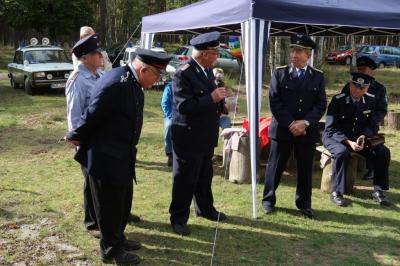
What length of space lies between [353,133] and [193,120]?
251 cm

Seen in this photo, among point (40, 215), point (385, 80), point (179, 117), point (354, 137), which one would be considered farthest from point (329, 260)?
point (385, 80)

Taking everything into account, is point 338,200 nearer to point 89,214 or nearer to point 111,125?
point 89,214

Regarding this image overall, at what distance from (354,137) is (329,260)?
7.30 ft

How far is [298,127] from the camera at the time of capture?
16.3ft

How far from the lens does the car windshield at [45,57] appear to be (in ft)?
51.5

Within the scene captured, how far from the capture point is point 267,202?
5379 millimetres

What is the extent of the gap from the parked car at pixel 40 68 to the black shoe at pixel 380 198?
11431 mm

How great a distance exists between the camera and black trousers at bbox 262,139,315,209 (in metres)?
5.18

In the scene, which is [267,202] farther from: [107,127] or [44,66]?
[44,66]

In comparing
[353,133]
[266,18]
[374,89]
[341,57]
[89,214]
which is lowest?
[89,214]

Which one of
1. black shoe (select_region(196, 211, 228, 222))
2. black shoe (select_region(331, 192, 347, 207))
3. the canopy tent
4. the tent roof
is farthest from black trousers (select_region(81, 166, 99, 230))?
black shoe (select_region(331, 192, 347, 207))

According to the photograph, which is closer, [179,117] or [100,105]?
[100,105]

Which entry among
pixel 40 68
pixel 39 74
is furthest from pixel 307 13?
pixel 40 68

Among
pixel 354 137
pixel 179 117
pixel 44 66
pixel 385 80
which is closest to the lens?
pixel 179 117
